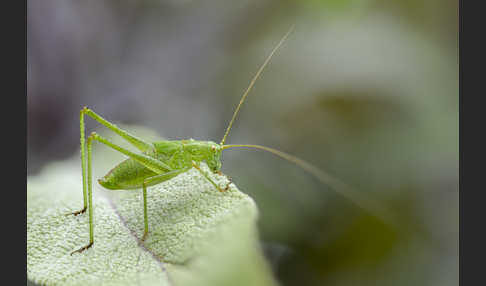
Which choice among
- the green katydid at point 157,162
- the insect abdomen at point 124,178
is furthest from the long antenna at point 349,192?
the insect abdomen at point 124,178

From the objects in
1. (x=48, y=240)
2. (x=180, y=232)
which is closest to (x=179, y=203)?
(x=180, y=232)

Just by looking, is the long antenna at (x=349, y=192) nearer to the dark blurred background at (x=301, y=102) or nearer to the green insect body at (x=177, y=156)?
the dark blurred background at (x=301, y=102)

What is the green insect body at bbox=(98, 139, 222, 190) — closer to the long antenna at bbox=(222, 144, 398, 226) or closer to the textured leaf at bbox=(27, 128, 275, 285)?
the textured leaf at bbox=(27, 128, 275, 285)

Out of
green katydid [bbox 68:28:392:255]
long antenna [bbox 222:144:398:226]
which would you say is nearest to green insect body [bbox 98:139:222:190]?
green katydid [bbox 68:28:392:255]

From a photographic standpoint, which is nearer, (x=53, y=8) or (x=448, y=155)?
(x=448, y=155)

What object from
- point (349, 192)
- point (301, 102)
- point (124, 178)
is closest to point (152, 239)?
point (124, 178)

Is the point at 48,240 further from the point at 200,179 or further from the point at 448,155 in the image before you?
the point at 448,155

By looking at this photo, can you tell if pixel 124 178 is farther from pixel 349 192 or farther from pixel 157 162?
pixel 349 192
